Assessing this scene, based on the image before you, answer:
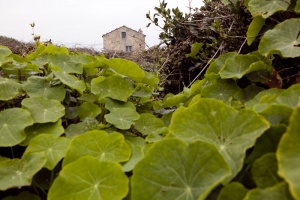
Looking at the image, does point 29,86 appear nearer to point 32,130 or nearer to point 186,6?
point 32,130

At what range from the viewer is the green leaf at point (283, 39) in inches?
55.1

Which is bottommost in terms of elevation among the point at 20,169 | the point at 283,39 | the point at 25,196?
the point at 25,196

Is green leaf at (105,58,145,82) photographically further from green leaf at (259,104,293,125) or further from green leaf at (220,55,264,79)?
green leaf at (259,104,293,125)

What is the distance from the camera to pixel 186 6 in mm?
2896

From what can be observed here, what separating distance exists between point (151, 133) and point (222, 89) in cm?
51

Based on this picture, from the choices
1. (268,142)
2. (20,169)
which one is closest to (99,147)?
(20,169)

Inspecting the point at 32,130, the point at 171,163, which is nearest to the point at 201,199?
the point at 171,163

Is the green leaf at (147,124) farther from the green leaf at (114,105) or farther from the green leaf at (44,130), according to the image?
the green leaf at (44,130)

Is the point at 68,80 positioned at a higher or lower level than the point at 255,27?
lower

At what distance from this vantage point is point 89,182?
1.04m

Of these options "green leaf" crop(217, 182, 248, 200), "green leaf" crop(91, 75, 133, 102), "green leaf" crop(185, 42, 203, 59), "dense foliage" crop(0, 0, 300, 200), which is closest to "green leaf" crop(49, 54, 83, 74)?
"dense foliage" crop(0, 0, 300, 200)

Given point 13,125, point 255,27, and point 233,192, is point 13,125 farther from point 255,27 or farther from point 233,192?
point 255,27

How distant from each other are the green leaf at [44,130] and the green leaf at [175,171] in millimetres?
636

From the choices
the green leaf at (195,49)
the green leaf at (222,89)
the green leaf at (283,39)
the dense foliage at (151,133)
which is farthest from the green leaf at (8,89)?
the green leaf at (195,49)
